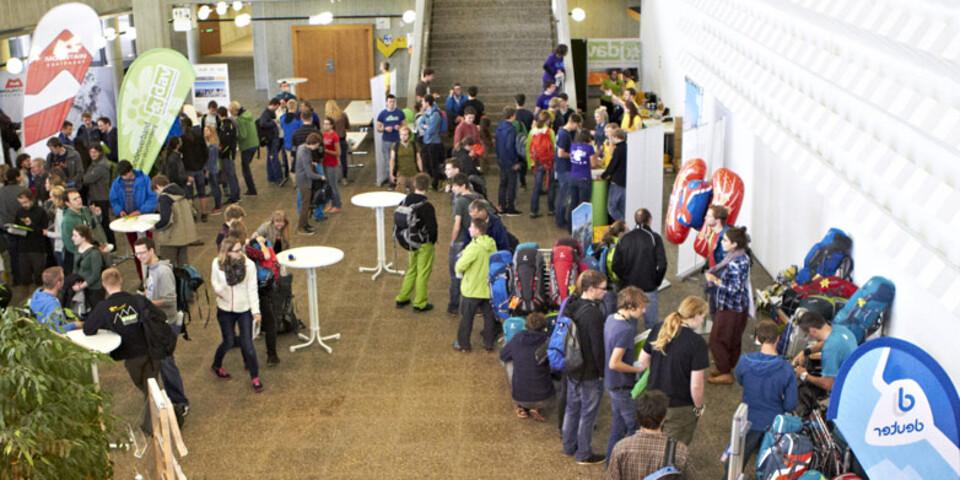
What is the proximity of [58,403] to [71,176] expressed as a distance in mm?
7242

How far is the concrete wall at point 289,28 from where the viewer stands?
980 inches

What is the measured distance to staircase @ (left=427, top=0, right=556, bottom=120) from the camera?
57.7 feet

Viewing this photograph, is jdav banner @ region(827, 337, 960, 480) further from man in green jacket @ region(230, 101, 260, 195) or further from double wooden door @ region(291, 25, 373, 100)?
double wooden door @ region(291, 25, 373, 100)

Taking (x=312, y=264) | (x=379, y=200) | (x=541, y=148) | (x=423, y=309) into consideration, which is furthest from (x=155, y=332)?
(x=541, y=148)

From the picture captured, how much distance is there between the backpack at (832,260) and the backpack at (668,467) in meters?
3.69

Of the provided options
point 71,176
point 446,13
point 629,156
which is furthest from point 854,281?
point 446,13

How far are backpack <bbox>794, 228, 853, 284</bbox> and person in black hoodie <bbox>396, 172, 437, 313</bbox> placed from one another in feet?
10.4

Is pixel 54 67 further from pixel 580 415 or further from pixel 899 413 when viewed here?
pixel 899 413

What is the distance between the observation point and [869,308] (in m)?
7.65

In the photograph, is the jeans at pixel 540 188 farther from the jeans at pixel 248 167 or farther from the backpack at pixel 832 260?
the backpack at pixel 832 260

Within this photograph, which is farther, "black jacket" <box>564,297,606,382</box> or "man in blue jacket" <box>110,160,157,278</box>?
"man in blue jacket" <box>110,160,157,278</box>

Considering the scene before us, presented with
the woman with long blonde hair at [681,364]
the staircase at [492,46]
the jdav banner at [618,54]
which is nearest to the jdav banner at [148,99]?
the staircase at [492,46]

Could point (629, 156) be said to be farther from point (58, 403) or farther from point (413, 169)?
point (58, 403)

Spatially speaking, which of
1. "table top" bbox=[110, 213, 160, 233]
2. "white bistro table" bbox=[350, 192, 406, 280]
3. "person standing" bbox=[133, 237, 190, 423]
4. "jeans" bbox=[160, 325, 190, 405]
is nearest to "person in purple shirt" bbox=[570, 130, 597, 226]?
"white bistro table" bbox=[350, 192, 406, 280]
